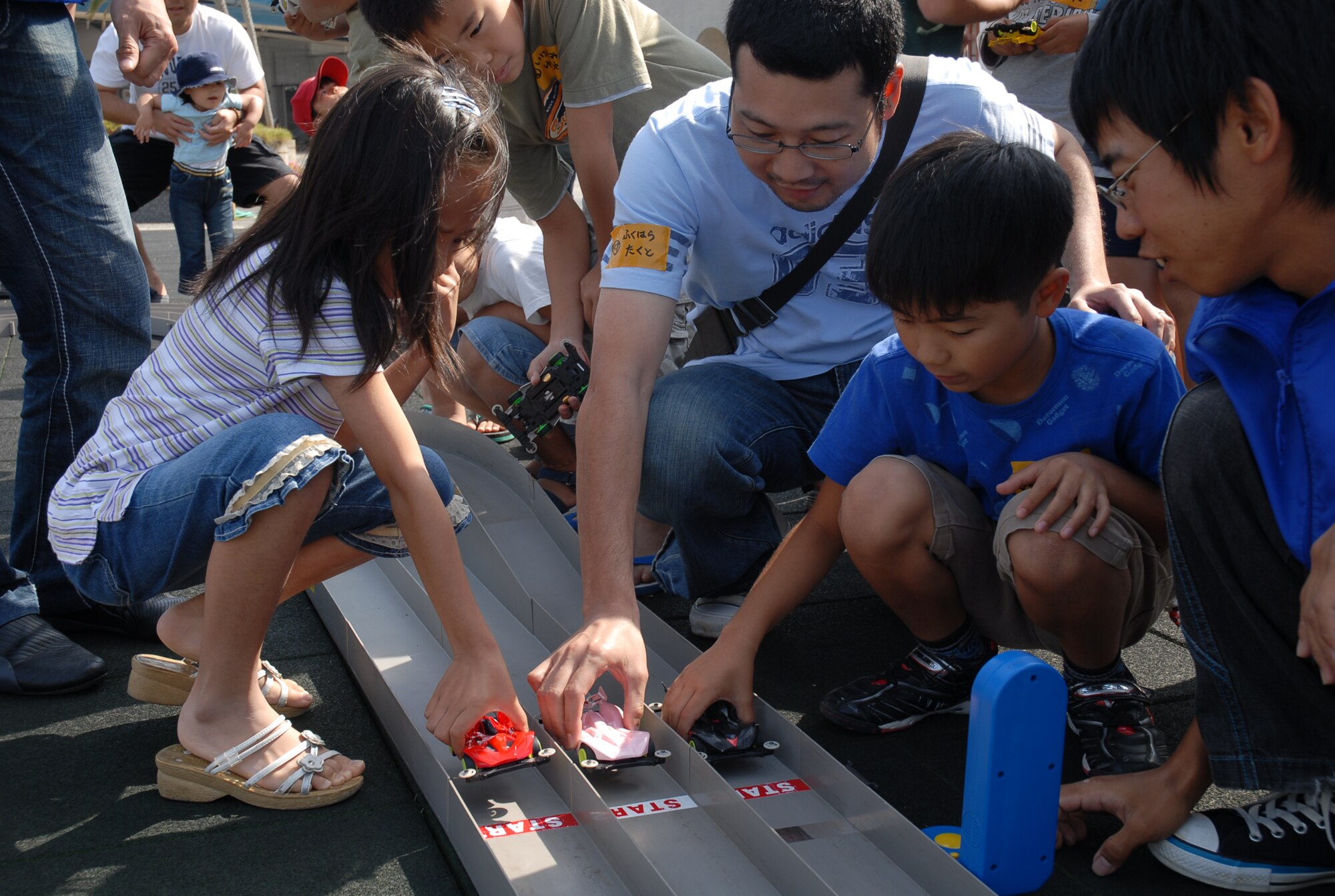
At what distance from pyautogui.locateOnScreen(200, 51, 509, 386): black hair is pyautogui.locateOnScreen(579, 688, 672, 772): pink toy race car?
0.63m

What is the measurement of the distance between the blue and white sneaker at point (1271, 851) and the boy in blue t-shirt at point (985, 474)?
192 millimetres

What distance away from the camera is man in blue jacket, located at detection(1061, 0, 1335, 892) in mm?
1246

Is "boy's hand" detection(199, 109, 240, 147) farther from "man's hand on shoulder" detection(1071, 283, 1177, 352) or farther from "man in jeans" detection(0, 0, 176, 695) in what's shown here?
"man's hand on shoulder" detection(1071, 283, 1177, 352)

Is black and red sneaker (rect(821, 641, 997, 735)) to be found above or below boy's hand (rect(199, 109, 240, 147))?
below

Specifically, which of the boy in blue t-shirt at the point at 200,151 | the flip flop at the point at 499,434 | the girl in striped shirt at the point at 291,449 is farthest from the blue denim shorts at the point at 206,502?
the boy in blue t-shirt at the point at 200,151

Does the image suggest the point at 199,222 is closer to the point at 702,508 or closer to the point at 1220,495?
the point at 702,508

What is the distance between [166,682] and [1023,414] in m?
1.45

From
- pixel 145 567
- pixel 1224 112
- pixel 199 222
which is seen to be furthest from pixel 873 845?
pixel 199 222

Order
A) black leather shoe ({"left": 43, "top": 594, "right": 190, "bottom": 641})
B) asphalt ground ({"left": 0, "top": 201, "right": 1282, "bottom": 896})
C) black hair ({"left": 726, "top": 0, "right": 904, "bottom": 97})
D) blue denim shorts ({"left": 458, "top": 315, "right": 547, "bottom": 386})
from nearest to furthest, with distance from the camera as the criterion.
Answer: asphalt ground ({"left": 0, "top": 201, "right": 1282, "bottom": 896})
black hair ({"left": 726, "top": 0, "right": 904, "bottom": 97})
black leather shoe ({"left": 43, "top": 594, "right": 190, "bottom": 641})
blue denim shorts ({"left": 458, "top": 315, "right": 547, "bottom": 386})

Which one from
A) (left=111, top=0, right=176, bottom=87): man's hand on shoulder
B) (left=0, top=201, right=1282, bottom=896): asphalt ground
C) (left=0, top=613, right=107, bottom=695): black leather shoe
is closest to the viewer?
(left=0, top=201, right=1282, bottom=896): asphalt ground

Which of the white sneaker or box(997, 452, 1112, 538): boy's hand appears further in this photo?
the white sneaker

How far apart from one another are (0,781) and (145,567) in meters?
0.38

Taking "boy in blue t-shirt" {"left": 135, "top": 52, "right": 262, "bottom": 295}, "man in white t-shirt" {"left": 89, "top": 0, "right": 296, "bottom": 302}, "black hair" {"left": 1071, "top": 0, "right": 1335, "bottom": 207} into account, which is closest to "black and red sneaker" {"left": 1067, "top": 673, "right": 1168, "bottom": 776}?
"black hair" {"left": 1071, "top": 0, "right": 1335, "bottom": 207}

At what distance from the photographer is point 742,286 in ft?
7.63
